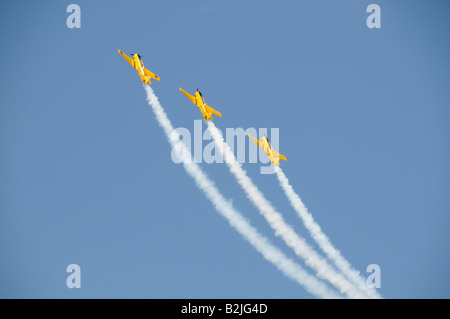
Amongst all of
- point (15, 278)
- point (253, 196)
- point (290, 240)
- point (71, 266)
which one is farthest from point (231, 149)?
point (15, 278)

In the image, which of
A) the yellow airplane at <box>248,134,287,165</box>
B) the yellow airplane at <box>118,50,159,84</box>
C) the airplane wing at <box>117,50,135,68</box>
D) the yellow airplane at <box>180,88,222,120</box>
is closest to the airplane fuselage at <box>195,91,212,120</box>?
the yellow airplane at <box>180,88,222,120</box>

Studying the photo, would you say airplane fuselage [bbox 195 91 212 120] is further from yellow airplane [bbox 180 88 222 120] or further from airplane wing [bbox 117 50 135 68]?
airplane wing [bbox 117 50 135 68]

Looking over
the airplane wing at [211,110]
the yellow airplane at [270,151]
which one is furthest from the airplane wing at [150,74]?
the yellow airplane at [270,151]

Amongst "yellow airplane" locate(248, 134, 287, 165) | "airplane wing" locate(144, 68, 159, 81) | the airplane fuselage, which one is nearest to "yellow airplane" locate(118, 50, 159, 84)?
"airplane wing" locate(144, 68, 159, 81)

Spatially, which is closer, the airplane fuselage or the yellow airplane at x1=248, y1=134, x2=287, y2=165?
the airplane fuselage

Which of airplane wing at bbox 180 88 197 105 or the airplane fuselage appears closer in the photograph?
the airplane fuselage

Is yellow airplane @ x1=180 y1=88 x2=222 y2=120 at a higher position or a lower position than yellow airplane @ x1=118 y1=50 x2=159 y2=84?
lower

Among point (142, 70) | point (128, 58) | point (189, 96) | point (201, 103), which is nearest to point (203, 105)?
point (201, 103)

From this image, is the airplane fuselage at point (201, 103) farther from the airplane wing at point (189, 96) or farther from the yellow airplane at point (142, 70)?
the yellow airplane at point (142, 70)

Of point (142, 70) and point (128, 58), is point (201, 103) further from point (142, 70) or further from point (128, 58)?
point (128, 58)

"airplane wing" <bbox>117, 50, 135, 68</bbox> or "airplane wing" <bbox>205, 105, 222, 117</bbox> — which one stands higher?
"airplane wing" <bbox>117, 50, 135, 68</bbox>

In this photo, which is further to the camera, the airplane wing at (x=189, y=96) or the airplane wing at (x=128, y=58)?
the airplane wing at (x=189, y=96)

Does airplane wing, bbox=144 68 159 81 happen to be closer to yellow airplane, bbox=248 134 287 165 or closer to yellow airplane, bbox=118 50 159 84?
yellow airplane, bbox=118 50 159 84
